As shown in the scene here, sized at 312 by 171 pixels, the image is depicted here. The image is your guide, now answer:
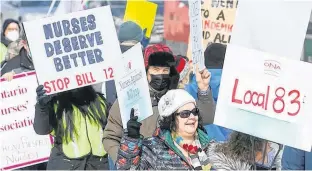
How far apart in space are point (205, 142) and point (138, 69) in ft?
1.96

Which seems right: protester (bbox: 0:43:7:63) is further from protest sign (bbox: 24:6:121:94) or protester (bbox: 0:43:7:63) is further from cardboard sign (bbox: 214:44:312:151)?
cardboard sign (bbox: 214:44:312:151)

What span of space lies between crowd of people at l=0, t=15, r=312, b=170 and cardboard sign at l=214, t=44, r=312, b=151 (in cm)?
9

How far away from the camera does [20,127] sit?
7289mm

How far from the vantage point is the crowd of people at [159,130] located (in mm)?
4730

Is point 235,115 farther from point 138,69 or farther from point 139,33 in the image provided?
point 139,33

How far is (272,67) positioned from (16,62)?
3790 millimetres

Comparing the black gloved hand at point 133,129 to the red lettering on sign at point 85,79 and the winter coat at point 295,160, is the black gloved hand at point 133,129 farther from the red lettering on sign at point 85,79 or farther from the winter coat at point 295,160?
the winter coat at point 295,160

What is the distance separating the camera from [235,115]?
16.3 feet

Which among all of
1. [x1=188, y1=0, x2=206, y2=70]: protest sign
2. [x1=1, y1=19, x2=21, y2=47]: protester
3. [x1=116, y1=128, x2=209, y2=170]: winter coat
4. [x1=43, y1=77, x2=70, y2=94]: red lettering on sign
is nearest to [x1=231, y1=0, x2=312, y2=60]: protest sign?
[x1=188, y1=0, x2=206, y2=70]: protest sign

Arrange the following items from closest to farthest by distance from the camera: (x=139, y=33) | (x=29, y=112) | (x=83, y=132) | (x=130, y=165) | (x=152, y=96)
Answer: (x=130, y=165) → (x=152, y=96) → (x=83, y=132) → (x=139, y=33) → (x=29, y=112)

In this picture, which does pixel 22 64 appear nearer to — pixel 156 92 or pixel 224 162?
pixel 156 92

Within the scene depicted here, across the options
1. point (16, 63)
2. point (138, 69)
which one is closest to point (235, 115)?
point (138, 69)

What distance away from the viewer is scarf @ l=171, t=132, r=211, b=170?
15.5 ft

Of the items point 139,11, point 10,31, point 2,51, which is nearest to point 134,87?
point 139,11
